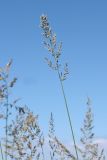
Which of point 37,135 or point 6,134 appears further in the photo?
point 37,135

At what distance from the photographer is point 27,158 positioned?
8.59 meters

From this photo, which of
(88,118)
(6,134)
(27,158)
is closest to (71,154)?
(6,134)

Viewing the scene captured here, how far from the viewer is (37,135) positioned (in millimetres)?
9562

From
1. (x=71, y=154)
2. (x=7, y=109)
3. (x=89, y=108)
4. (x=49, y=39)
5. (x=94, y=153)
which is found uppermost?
(x=49, y=39)

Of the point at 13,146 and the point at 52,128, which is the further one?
the point at 52,128

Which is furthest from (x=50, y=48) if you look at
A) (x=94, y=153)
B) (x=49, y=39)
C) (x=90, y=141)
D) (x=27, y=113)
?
(x=90, y=141)

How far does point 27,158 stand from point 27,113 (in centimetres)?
101

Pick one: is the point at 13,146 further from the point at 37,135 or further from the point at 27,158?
the point at 37,135

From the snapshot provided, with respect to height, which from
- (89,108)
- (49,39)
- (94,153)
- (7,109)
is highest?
(49,39)

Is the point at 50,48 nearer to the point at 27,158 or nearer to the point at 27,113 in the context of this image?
the point at 27,113

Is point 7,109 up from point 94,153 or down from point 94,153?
up

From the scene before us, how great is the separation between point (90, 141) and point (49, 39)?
10.6 feet

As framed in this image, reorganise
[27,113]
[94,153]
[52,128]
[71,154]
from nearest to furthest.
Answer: [71,154], [94,153], [27,113], [52,128]

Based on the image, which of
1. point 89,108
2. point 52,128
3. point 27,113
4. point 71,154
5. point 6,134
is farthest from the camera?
point 52,128
